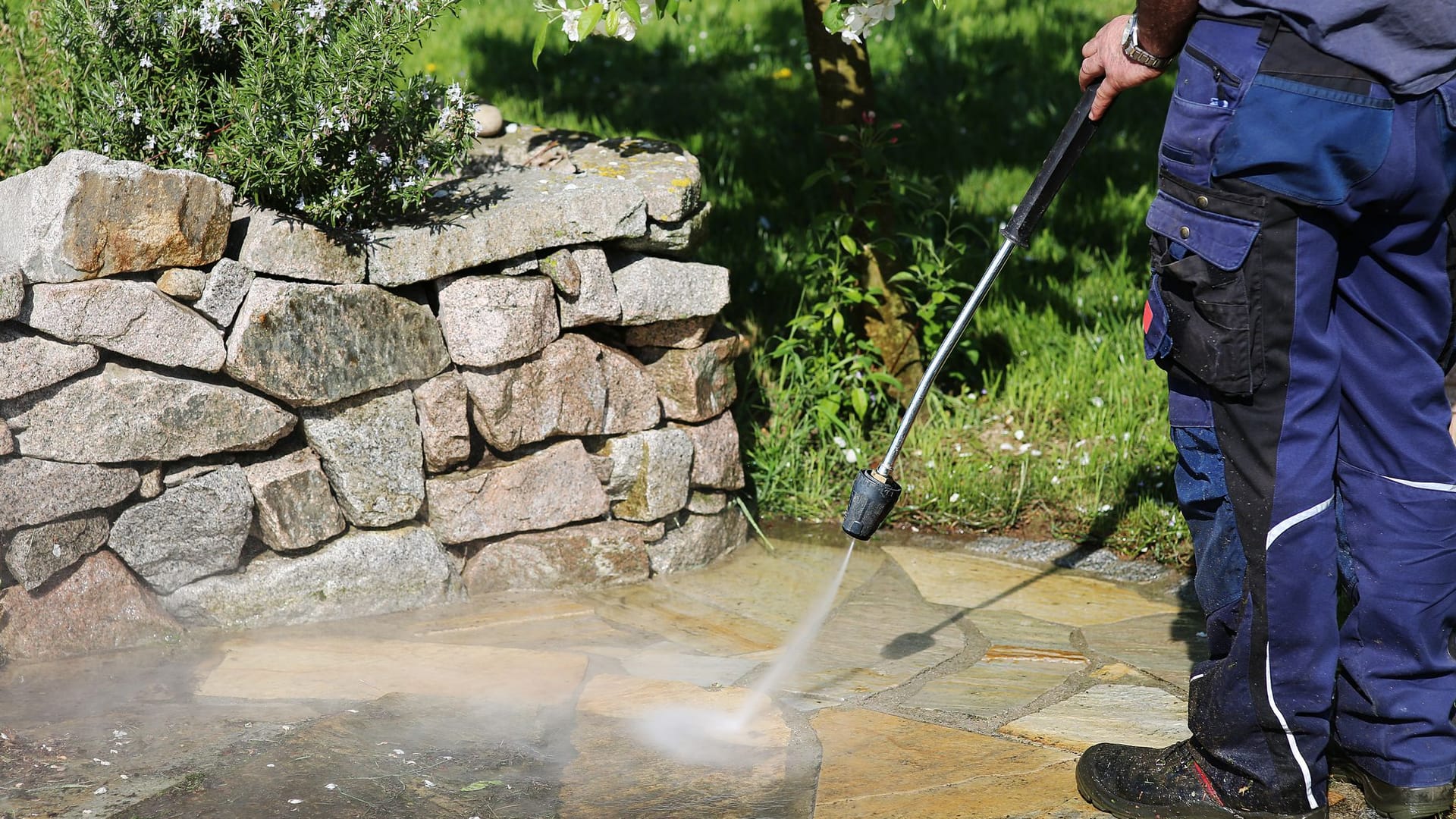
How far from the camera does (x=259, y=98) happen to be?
3.04 metres

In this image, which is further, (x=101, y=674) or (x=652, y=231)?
(x=652, y=231)

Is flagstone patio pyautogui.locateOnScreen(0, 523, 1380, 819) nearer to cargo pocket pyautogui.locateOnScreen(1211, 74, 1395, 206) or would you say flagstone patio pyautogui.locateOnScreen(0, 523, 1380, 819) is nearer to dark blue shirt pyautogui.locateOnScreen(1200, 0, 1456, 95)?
cargo pocket pyautogui.locateOnScreen(1211, 74, 1395, 206)

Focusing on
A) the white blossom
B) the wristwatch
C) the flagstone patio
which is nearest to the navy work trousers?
the wristwatch

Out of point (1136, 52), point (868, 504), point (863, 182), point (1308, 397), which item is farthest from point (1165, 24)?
point (863, 182)

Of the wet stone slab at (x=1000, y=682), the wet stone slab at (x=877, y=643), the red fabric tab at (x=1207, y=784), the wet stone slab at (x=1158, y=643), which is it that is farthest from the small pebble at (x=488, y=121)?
the red fabric tab at (x=1207, y=784)

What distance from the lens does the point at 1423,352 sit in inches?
88.7

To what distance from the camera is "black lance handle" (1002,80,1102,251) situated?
2.46m

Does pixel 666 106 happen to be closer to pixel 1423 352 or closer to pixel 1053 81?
pixel 1053 81

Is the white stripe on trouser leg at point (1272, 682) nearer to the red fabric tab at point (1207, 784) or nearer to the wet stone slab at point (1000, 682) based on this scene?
the red fabric tab at point (1207, 784)

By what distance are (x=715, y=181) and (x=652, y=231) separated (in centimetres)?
196

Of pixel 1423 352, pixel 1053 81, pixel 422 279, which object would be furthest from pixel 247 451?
pixel 1053 81

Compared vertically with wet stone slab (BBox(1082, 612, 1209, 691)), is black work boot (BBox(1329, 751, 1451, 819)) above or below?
above

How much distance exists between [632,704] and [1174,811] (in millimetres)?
1143

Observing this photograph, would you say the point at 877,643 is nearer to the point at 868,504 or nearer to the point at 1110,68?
the point at 868,504
